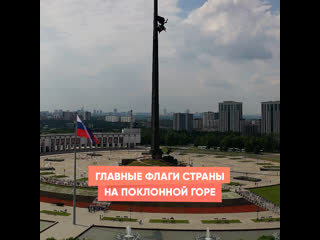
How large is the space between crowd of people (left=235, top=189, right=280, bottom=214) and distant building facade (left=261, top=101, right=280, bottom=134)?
274 feet

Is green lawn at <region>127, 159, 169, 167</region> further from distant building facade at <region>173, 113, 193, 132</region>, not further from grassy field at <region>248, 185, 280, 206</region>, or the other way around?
distant building facade at <region>173, 113, 193, 132</region>

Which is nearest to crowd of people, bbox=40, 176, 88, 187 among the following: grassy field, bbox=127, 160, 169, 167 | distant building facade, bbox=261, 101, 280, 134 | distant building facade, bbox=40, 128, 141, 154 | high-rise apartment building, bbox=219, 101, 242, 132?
grassy field, bbox=127, 160, 169, 167

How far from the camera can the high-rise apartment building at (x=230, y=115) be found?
5556 inches

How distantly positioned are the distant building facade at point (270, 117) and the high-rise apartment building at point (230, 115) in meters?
19.7

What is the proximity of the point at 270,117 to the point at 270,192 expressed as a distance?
85.7 metres

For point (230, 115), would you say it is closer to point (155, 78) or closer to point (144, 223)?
point (155, 78)

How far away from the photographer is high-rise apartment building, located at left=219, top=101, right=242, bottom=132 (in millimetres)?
141113

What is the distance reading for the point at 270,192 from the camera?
3922 centimetres

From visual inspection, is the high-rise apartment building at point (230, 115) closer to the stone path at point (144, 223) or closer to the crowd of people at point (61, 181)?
the crowd of people at point (61, 181)

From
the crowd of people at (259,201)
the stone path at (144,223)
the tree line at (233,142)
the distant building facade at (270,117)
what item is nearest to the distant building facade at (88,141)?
the tree line at (233,142)
